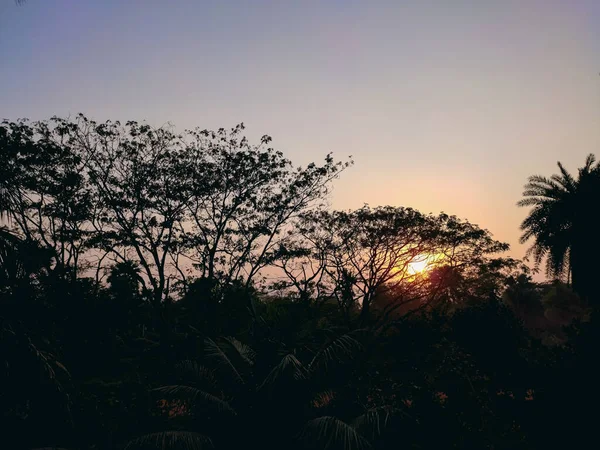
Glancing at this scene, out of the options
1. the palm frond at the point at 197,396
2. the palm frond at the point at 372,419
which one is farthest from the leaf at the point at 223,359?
the palm frond at the point at 372,419

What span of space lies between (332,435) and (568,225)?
22.3m

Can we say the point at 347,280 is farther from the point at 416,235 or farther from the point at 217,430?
the point at 217,430

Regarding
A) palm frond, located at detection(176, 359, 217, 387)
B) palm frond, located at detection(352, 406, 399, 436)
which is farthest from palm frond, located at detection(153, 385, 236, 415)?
palm frond, located at detection(352, 406, 399, 436)

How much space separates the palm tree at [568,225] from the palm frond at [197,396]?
21.9 m

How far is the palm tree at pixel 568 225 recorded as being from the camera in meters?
22.9

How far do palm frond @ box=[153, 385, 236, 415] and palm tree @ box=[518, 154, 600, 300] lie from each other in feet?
71.8

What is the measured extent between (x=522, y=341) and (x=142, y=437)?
454 inches

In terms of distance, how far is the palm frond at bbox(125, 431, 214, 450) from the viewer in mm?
7613

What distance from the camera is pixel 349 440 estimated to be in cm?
753

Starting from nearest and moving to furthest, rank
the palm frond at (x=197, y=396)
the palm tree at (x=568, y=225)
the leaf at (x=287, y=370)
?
the leaf at (x=287, y=370) < the palm frond at (x=197, y=396) < the palm tree at (x=568, y=225)

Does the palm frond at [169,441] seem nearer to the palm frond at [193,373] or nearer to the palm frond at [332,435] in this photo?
the palm frond at [193,373]

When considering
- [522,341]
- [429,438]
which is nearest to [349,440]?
[429,438]

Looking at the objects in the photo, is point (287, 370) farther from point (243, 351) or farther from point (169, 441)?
point (169, 441)

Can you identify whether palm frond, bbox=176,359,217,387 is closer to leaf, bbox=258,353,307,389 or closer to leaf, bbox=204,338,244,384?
leaf, bbox=204,338,244,384
